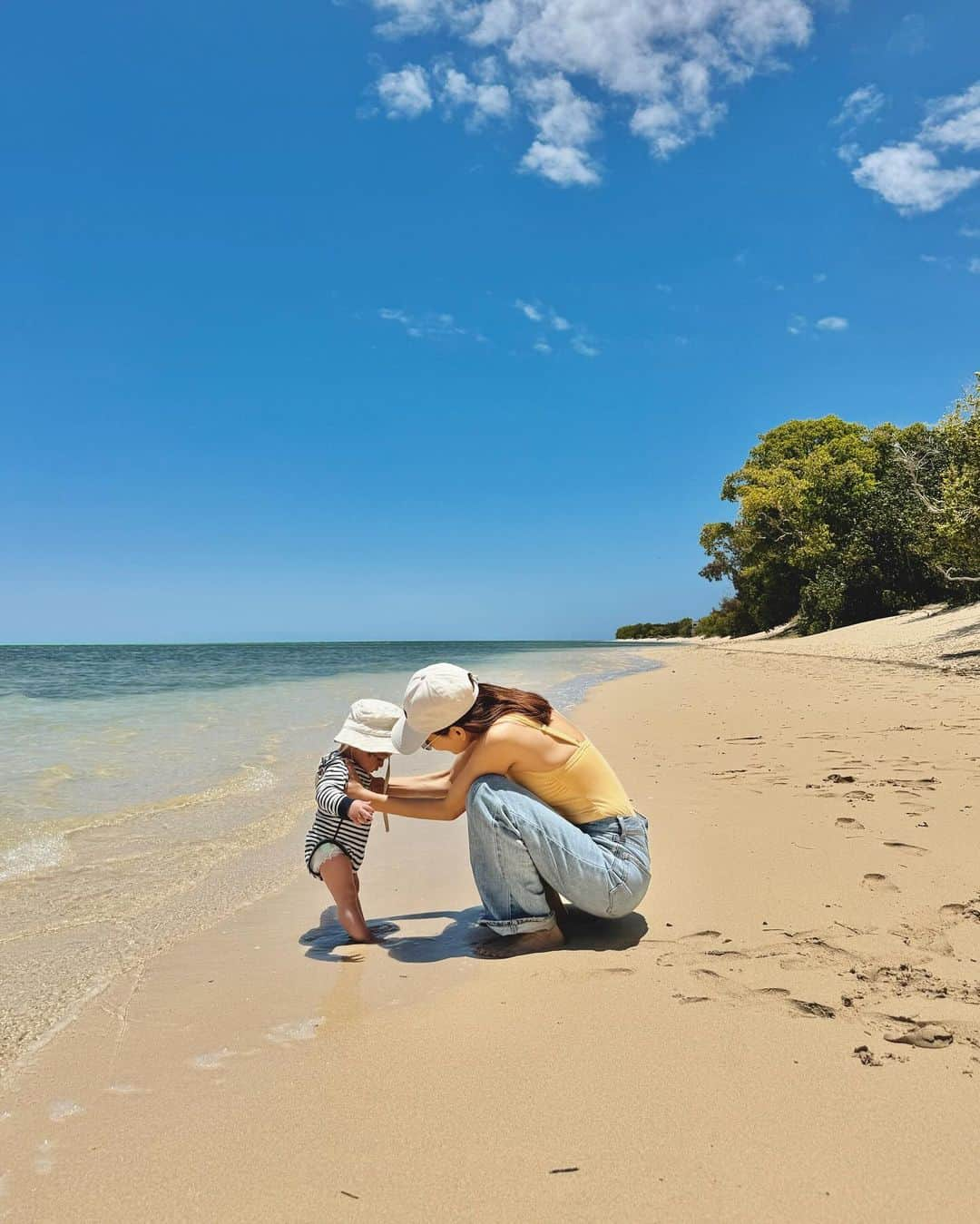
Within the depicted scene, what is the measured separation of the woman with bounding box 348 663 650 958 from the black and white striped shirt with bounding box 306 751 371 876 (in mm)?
113

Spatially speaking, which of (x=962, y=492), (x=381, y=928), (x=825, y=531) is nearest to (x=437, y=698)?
(x=381, y=928)

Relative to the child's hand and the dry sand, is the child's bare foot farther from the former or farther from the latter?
the child's hand

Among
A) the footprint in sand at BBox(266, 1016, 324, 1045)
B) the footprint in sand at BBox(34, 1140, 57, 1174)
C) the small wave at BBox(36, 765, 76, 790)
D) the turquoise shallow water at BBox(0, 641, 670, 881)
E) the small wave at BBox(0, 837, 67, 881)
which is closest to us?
the footprint in sand at BBox(34, 1140, 57, 1174)

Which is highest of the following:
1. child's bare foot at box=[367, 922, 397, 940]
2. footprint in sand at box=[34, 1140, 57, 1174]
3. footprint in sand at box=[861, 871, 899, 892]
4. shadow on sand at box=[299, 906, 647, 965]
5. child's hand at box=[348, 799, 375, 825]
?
child's hand at box=[348, 799, 375, 825]

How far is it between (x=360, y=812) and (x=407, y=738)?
1.11 ft

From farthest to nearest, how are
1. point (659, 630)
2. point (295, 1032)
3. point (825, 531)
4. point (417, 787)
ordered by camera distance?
point (659, 630) < point (825, 531) < point (417, 787) < point (295, 1032)

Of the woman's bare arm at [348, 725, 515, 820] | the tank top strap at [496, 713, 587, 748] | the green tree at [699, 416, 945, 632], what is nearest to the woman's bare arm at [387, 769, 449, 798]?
the woman's bare arm at [348, 725, 515, 820]

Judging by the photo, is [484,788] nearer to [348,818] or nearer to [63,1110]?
[348,818]

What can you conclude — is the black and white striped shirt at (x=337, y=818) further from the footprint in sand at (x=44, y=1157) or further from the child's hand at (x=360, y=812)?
the footprint in sand at (x=44, y=1157)

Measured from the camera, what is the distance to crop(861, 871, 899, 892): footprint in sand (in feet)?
10.0

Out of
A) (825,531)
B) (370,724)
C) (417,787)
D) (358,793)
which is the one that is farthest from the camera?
(825,531)

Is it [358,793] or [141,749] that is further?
[141,749]

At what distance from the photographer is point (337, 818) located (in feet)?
9.84

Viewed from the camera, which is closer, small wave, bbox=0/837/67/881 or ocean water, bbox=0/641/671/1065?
ocean water, bbox=0/641/671/1065
